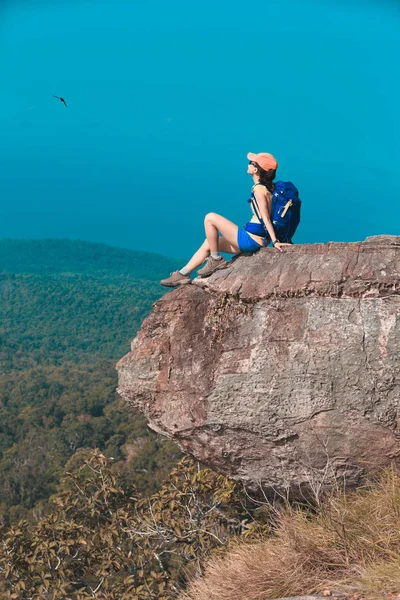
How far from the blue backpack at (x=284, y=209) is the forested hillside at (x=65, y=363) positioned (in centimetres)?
1138

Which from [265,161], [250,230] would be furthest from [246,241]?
[265,161]

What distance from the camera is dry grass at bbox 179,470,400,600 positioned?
620cm

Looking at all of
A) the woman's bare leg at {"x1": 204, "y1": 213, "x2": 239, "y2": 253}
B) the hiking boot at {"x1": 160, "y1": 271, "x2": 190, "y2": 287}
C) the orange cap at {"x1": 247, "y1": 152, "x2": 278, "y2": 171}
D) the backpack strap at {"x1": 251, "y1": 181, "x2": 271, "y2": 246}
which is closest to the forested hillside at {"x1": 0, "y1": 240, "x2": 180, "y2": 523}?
the hiking boot at {"x1": 160, "y1": 271, "x2": 190, "y2": 287}

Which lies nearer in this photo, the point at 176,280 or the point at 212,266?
the point at 212,266

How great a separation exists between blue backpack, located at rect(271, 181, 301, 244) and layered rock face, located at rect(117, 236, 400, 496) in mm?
367

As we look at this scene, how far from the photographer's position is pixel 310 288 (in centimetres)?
748

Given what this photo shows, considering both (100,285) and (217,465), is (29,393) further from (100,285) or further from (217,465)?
(100,285)

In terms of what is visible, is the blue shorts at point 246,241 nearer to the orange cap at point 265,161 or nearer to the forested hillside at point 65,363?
the orange cap at point 265,161

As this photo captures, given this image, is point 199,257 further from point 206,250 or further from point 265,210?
point 265,210

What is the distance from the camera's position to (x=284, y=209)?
8234 millimetres

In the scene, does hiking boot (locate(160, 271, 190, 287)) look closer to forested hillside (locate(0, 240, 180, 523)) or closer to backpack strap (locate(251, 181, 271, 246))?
backpack strap (locate(251, 181, 271, 246))

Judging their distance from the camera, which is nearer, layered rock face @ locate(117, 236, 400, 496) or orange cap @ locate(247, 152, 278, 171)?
layered rock face @ locate(117, 236, 400, 496)

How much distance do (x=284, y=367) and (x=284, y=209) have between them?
6.43 ft


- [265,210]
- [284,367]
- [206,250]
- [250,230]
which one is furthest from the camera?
[206,250]
